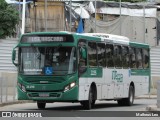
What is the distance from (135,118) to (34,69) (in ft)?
16.1

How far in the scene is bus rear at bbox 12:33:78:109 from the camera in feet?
72.7

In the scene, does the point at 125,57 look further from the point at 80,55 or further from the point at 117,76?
the point at 80,55

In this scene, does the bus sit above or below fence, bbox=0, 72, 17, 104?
above

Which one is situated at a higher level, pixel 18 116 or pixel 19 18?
pixel 19 18

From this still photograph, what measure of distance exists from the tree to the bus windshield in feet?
57.4

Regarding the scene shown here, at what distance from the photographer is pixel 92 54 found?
23.8 m

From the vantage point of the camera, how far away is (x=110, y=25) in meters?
45.4

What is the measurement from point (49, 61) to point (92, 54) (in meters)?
2.30

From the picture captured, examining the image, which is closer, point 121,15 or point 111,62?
point 111,62

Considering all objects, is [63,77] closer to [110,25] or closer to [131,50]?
[131,50]

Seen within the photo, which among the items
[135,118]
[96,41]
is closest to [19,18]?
[96,41]

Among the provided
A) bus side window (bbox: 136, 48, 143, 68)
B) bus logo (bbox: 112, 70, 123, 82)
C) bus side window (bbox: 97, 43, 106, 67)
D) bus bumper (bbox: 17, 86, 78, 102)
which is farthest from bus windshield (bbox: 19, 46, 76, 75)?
bus side window (bbox: 136, 48, 143, 68)

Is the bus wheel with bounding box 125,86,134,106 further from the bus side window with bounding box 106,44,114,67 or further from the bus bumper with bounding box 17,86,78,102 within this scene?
the bus bumper with bounding box 17,86,78,102

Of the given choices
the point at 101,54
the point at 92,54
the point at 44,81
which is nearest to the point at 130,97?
the point at 101,54
